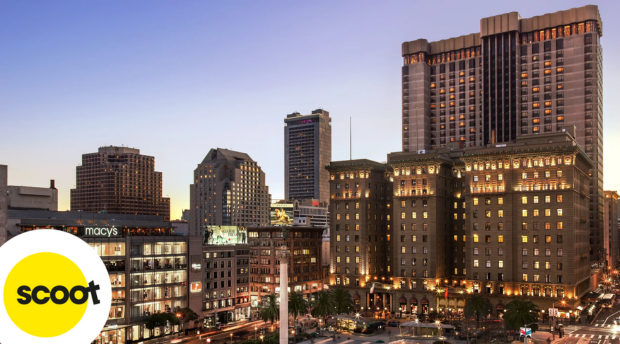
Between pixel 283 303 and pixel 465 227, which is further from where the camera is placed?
pixel 465 227

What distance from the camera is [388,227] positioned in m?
175

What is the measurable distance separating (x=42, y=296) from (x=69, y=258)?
1827 mm

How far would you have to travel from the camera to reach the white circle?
21469mm

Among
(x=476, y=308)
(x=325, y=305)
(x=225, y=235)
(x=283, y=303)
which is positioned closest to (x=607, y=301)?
(x=476, y=308)

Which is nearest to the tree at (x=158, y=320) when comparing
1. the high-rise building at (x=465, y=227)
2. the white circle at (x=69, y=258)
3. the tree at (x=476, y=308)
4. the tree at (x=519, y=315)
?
the high-rise building at (x=465, y=227)

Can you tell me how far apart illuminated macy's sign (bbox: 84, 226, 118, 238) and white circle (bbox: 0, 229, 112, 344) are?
336ft

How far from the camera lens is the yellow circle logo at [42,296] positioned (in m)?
21.6

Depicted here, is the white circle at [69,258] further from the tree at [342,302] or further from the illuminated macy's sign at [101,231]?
the tree at [342,302]

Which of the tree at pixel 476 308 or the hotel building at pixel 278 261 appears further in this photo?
the hotel building at pixel 278 261

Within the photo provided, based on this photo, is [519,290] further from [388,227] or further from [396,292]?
[388,227]

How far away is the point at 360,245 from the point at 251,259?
3570cm

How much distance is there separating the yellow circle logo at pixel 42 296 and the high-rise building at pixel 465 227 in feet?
390

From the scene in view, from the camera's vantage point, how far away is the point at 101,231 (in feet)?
393

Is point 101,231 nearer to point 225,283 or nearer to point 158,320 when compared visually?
point 158,320
